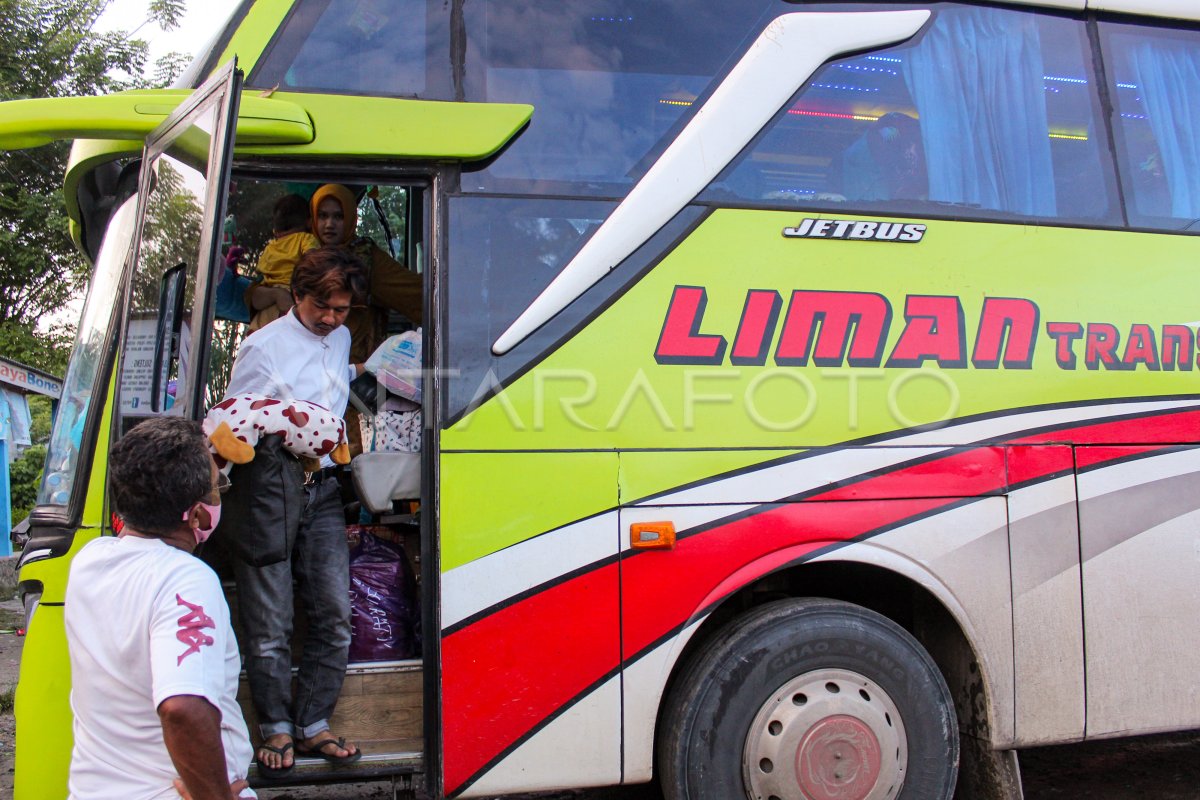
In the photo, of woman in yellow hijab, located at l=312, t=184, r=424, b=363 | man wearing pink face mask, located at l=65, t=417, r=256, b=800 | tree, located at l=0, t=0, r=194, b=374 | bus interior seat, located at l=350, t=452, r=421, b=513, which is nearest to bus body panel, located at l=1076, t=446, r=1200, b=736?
bus interior seat, located at l=350, t=452, r=421, b=513

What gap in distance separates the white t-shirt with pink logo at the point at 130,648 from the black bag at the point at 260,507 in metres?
1.21

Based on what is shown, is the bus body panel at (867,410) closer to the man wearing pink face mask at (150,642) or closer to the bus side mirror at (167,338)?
the bus side mirror at (167,338)

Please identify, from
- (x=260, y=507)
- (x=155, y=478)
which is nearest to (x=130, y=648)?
(x=155, y=478)

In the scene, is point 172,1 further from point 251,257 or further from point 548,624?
point 548,624

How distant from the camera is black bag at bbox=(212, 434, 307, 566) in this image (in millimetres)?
3328

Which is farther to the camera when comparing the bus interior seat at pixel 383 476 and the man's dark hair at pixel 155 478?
the bus interior seat at pixel 383 476

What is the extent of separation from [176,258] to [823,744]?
9.48 feet

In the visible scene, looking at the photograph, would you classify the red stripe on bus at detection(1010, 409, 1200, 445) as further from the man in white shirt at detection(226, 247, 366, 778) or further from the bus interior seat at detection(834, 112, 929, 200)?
the man in white shirt at detection(226, 247, 366, 778)

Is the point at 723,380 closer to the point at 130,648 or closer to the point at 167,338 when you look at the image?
the point at 167,338

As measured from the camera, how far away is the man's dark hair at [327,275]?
3605 millimetres

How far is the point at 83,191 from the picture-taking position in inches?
149

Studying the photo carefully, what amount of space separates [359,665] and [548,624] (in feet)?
2.67

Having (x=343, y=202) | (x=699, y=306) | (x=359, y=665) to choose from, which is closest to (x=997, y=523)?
(x=699, y=306)

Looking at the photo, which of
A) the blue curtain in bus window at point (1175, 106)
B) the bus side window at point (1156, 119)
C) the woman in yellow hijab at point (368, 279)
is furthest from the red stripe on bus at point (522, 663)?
the blue curtain in bus window at point (1175, 106)
